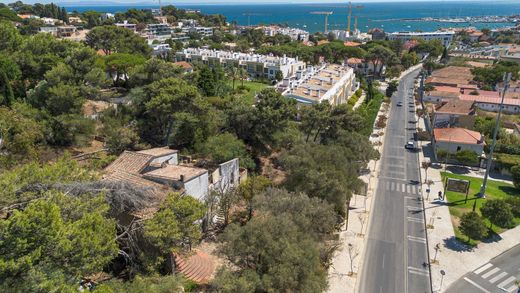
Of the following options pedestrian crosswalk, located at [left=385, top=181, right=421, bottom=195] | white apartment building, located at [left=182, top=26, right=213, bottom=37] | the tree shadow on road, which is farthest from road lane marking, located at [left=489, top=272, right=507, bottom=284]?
white apartment building, located at [left=182, top=26, right=213, bottom=37]

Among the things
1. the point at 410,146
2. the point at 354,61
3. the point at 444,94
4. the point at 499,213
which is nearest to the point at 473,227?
the point at 499,213

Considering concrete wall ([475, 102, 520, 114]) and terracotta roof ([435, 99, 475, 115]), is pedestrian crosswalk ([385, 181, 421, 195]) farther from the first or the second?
concrete wall ([475, 102, 520, 114])

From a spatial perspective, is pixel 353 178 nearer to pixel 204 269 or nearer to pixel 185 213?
pixel 204 269

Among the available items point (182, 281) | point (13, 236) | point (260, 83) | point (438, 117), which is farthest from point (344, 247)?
point (260, 83)

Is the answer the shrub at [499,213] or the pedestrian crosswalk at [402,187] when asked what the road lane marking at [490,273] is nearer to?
the shrub at [499,213]

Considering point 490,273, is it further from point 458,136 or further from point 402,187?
point 458,136

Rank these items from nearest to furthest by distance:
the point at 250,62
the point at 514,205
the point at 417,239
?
the point at 417,239
the point at 514,205
the point at 250,62

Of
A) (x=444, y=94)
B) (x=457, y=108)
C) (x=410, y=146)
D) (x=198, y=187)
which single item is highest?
(x=198, y=187)
